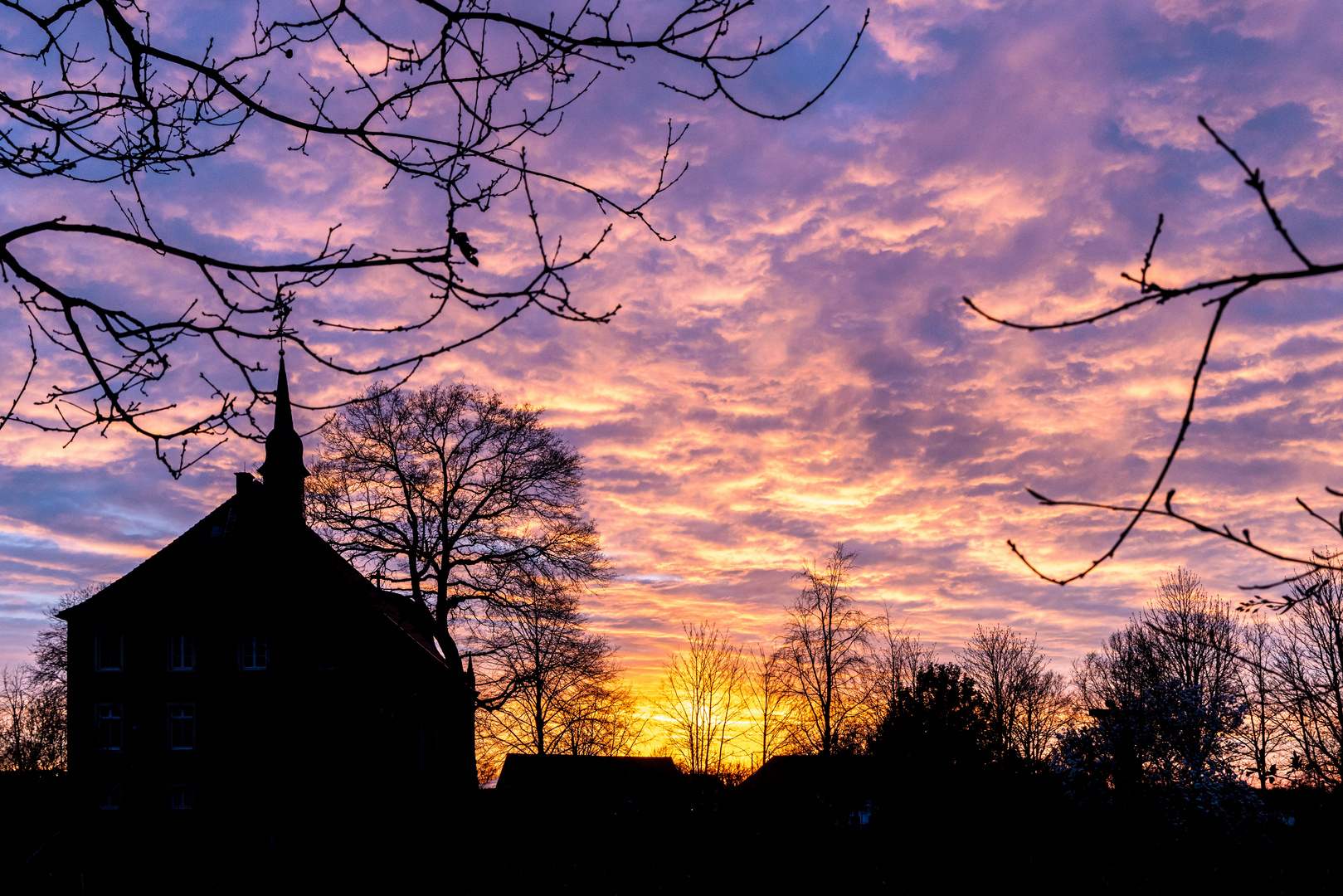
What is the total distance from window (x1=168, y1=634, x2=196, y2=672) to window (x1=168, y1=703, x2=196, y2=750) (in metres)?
1.37

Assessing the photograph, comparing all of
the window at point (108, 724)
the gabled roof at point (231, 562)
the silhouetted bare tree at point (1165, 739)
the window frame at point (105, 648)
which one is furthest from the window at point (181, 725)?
the silhouetted bare tree at point (1165, 739)

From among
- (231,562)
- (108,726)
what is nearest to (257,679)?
(231,562)

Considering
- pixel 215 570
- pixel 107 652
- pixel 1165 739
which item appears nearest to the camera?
pixel 1165 739

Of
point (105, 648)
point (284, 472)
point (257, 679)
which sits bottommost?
point (257, 679)

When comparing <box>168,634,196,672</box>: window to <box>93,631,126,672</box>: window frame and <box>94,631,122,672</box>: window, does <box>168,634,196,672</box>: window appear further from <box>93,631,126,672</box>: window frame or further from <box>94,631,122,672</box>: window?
<box>94,631,122,672</box>: window

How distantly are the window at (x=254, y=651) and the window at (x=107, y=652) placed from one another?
4.90 m

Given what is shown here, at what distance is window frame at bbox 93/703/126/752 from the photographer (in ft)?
110

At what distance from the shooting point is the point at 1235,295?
2506 mm

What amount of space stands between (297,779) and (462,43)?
92.9ft

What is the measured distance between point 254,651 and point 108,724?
593cm

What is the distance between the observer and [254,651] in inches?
1313

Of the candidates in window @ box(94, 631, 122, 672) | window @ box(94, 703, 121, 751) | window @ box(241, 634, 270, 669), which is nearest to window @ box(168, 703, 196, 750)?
window @ box(94, 703, 121, 751)

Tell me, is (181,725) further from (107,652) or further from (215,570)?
(215,570)

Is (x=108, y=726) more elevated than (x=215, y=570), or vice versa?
(x=215, y=570)
